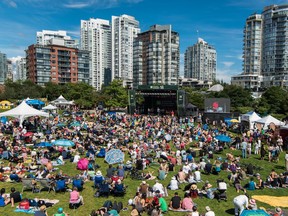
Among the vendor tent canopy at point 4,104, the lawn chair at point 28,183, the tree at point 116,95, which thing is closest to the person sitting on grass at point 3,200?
the lawn chair at point 28,183

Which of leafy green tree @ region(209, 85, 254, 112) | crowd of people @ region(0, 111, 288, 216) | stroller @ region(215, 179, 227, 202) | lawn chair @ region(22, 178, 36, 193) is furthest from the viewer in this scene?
leafy green tree @ region(209, 85, 254, 112)

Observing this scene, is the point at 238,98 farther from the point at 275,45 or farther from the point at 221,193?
the point at 275,45

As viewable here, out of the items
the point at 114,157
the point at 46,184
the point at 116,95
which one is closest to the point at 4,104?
the point at 116,95

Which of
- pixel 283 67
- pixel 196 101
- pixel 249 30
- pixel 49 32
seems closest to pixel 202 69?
pixel 249 30

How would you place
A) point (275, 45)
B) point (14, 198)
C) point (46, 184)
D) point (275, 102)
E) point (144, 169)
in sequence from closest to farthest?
point (14, 198), point (46, 184), point (144, 169), point (275, 102), point (275, 45)

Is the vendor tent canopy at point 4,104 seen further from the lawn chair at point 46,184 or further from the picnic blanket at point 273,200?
the picnic blanket at point 273,200

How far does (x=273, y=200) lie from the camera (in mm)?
11773

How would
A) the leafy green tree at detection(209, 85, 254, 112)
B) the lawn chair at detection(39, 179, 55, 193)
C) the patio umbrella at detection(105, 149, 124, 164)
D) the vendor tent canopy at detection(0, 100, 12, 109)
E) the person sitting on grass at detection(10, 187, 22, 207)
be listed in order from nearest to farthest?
the person sitting on grass at detection(10, 187, 22, 207) → the lawn chair at detection(39, 179, 55, 193) → the patio umbrella at detection(105, 149, 124, 164) → the vendor tent canopy at detection(0, 100, 12, 109) → the leafy green tree at detection(209, 85, 254, 112)

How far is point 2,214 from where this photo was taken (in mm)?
9984

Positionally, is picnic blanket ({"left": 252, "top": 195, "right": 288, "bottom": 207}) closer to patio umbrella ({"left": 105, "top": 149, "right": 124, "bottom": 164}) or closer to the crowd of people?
the crowd of people

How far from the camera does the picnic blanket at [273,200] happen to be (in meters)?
11.3

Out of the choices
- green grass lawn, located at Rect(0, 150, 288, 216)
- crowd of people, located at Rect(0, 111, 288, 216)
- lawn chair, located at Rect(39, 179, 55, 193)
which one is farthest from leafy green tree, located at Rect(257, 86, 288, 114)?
lawn chair, located at Rect(39, 179, 55, 193)

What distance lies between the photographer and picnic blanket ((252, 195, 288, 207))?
11.3 m

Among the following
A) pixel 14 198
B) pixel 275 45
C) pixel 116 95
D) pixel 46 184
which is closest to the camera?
pixel 14 198
